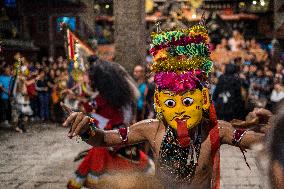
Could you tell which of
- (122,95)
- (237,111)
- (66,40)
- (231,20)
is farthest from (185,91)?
(231,20)

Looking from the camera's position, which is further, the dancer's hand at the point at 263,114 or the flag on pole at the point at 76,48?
the flag on pole at the point at 76,48

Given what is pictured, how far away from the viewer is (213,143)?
2.93 metres

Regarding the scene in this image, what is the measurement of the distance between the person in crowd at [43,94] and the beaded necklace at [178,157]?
10.8 m

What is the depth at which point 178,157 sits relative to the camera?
2.91 metres

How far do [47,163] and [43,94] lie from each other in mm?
6179

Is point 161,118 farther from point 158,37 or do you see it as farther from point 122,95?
point 122,95

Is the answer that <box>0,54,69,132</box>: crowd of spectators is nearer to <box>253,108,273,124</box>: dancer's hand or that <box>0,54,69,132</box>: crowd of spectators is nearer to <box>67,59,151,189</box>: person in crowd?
<box>67,59,151,189</box>: person in crowd

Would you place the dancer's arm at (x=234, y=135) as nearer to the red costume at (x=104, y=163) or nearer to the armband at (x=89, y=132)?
the armband at (x=89, y=132)

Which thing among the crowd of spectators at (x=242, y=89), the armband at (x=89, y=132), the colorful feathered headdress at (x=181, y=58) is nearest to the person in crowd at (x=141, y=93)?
the crowd of spectators at (x=242, y=89)

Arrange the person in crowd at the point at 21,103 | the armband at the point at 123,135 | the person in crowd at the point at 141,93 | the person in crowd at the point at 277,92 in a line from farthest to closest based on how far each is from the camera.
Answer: the person in crowd at the point at 21,103
the person in crowd at the point at 277,92
the person in crowd at the point at 141,93
the armband at the point at 123,135

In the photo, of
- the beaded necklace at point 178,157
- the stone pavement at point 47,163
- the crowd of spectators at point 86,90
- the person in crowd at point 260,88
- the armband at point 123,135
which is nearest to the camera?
the beaded necklace at point 178,157

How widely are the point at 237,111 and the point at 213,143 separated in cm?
553

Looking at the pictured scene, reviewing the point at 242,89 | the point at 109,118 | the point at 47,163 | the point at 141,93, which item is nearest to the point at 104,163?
the point at 109,118

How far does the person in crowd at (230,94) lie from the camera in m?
8.18
